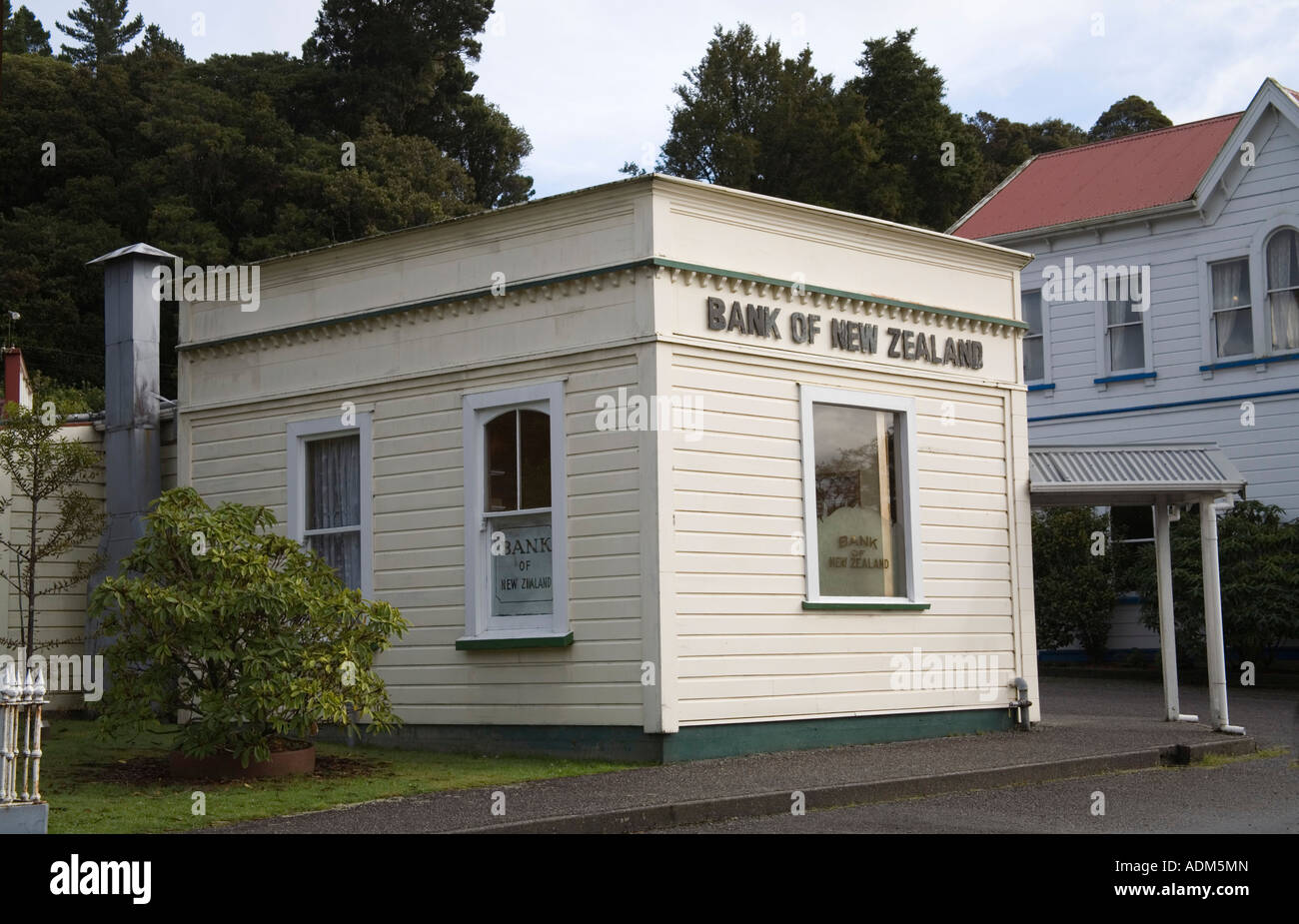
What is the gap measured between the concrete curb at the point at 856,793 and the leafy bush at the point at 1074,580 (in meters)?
10.0

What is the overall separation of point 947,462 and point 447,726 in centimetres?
570

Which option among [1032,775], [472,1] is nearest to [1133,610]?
[1032,775]

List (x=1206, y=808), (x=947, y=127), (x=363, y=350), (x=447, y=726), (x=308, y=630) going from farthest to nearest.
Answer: (x=947, y=127), (x=363, y=350), (x=447, y=726), (x=308, y=630), (x=1206, y=808)

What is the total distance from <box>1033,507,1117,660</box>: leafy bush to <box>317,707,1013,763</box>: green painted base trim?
9188 mm

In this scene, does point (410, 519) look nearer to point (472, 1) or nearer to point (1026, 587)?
point (1026, 587)

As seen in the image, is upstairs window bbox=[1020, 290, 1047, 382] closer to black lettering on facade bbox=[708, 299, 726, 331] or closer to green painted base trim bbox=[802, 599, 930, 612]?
green painted base trim bbox=[802, 599, 930, 612]

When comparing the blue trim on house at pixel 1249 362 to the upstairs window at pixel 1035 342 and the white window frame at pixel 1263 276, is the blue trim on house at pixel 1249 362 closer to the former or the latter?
the white window frame at pixel 1263 276

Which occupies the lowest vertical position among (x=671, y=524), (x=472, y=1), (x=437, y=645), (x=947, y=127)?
(x=437, y=645)

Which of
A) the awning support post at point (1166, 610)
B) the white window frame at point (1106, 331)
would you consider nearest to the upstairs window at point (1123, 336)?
the white window frame at point (1106, 331)

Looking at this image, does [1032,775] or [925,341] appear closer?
[1032,775]

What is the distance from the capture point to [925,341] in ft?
50.9

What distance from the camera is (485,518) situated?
555 inches

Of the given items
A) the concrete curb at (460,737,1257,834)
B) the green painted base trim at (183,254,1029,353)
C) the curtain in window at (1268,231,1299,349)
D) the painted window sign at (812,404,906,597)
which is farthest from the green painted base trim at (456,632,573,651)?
the curtain in window at (1268,231,1299,349)

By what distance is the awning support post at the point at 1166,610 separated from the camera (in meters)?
16.3
